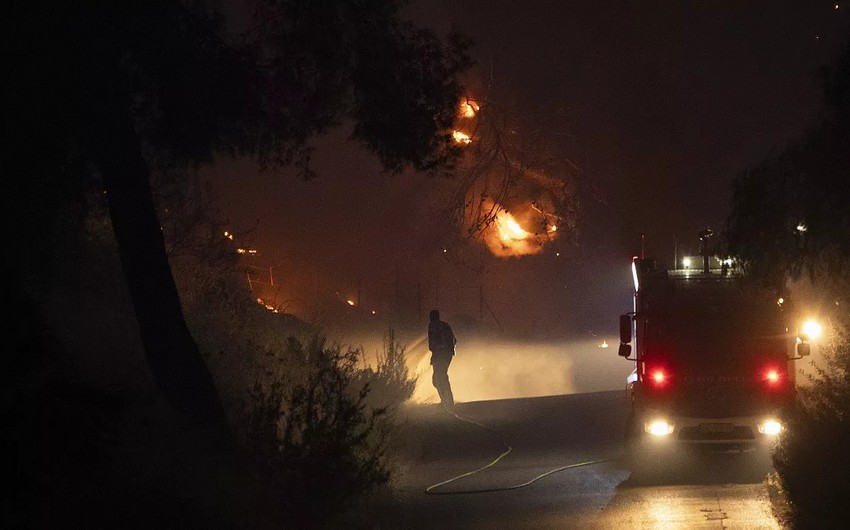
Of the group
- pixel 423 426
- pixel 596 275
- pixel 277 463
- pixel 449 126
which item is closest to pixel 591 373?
pixel 596 275

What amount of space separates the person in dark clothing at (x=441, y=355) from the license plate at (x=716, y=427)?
887 centimetres

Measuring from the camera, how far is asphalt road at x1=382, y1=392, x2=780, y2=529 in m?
12.1

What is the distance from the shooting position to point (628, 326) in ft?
51.5

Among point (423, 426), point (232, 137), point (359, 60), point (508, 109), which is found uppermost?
point (508, 109)

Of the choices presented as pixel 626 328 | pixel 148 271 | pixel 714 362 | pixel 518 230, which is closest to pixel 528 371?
pixel 518 230

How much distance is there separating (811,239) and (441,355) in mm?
11543

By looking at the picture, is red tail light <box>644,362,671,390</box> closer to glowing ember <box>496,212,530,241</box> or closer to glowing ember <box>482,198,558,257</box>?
glowing ember <box>482,198,558,257</box>

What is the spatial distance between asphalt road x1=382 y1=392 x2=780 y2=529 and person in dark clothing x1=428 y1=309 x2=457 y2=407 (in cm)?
106

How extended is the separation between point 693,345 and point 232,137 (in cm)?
655

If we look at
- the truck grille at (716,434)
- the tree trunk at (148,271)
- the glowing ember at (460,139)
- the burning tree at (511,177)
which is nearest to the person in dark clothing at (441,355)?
the glowing ember at (460,139)

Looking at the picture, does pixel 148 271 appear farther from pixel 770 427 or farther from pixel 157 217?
pixel 770 427

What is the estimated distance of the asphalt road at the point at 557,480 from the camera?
39.7 ft

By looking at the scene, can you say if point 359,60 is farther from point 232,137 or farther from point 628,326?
point 628,326

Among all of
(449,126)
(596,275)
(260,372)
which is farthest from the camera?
(596,275)
